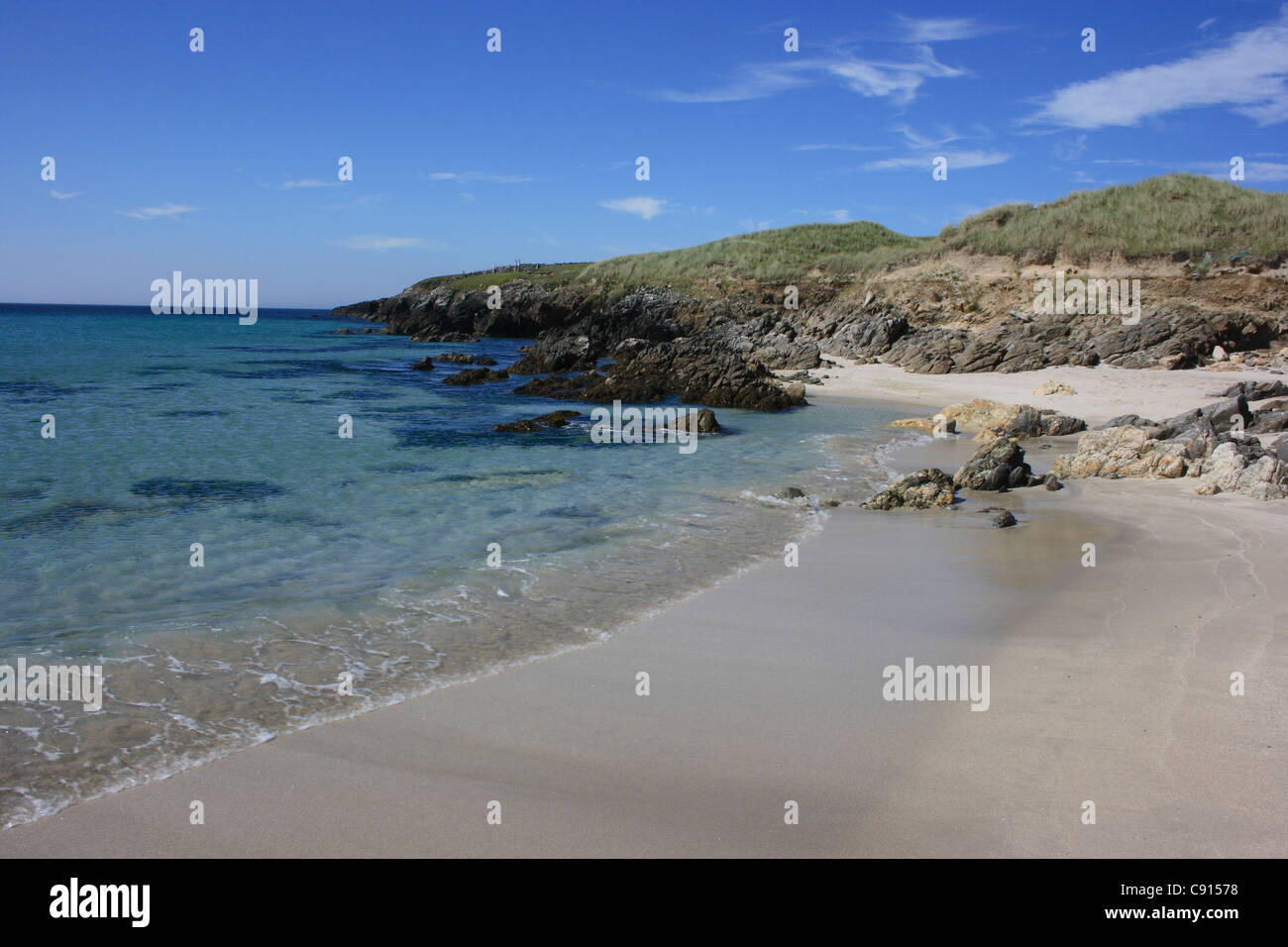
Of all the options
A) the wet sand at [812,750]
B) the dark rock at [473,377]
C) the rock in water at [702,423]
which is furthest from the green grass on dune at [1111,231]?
the wet sand at [812,750]

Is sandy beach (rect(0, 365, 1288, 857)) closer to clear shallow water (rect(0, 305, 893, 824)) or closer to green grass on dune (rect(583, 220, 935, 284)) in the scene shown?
clear shallow water (rect(0, 305, 893, 824))

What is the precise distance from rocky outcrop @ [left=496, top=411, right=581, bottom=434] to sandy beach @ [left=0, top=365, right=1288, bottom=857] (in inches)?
528

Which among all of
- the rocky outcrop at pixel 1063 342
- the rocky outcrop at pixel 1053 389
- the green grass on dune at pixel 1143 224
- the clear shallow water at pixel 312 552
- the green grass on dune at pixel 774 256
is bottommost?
the clear shallow water at pixel 312 552

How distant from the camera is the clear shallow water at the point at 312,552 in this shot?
548 cm

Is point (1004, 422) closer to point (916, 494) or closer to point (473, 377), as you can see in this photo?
point (916, 494)

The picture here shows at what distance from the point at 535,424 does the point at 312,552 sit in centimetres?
1203

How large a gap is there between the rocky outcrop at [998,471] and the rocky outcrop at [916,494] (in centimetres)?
77

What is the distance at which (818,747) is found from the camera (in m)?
4.82

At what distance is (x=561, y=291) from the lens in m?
67.5

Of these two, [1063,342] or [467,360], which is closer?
[1063,342]

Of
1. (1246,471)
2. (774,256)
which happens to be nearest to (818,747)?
(1246,471)

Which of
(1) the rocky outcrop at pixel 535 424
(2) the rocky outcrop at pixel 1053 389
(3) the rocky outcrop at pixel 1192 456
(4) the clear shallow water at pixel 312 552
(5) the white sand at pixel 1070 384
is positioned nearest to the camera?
(4) the clear shallow water at pixel 312 552

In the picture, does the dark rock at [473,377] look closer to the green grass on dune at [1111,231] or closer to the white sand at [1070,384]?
the white sand at [1070,384]

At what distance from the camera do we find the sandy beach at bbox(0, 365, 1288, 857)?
3910 mm
